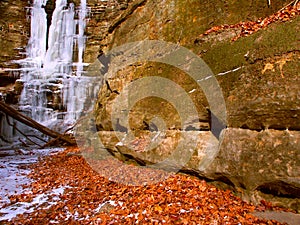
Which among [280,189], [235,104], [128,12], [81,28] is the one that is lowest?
[280,189]

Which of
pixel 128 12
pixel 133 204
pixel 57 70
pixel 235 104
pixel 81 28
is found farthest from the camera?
pixel 81 28

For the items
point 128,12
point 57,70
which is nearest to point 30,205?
point 128,12

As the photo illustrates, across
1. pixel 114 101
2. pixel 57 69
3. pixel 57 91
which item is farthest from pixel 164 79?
pixel 57 69

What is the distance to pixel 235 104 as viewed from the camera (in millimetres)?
3932

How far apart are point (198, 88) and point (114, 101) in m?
3.50

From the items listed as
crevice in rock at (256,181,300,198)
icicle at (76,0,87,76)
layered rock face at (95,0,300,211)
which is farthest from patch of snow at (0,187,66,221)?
icicle at (76,0,87,76)

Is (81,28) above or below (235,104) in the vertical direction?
above

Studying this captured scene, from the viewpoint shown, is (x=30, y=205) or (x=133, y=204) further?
(x=30, y=205)

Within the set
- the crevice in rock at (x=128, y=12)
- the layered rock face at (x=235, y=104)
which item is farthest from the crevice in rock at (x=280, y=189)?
the crevice in rock at (x=128, y=12)

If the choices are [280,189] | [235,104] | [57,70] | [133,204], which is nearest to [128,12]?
[235,104]

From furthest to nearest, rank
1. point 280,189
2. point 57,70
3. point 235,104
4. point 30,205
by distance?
1. point 57,70
2. point 30,205
3. point 235,104
4. point 280,189

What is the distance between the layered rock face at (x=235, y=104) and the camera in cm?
326

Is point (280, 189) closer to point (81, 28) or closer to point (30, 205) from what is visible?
point (30, 205)

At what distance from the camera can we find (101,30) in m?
25.7
